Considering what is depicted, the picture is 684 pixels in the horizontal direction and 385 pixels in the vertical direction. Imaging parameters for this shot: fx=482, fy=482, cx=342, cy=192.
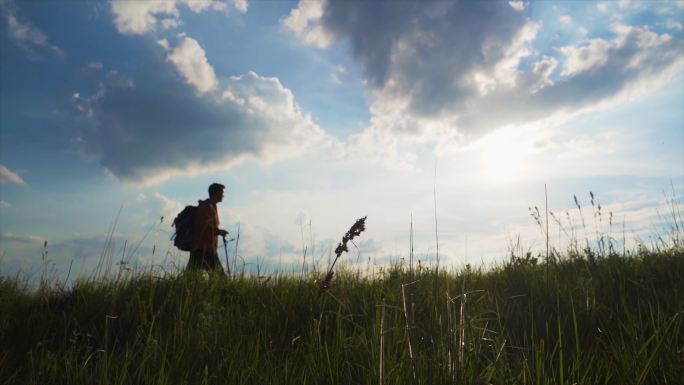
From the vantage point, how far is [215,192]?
9.41 meters

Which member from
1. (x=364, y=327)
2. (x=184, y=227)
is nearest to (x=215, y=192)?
(x=184, y=227)

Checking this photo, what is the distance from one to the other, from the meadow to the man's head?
353 centimetres

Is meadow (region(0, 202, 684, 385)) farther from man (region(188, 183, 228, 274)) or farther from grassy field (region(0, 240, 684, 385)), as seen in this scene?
man (region(188, 183, 228, 274))

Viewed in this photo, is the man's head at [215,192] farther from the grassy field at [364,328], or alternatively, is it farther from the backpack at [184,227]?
the grassy field at [364,328]

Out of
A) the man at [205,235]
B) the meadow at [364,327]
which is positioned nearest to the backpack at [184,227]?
the man at [205,235]

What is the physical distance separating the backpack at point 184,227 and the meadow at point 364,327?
252 cm

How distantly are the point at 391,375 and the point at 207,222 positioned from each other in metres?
7.01

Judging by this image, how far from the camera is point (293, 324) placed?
12.7 ft

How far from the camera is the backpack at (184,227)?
8609 mm

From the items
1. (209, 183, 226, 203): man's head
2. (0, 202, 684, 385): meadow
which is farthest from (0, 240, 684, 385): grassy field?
(209, 183, 226, 203): man's head

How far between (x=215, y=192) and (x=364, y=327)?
639 centimetres

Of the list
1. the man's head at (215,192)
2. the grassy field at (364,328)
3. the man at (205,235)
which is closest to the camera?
the grassy field at (364,328)

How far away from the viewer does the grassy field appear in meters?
2.24

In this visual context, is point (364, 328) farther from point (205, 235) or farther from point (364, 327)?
point (205, 235)
